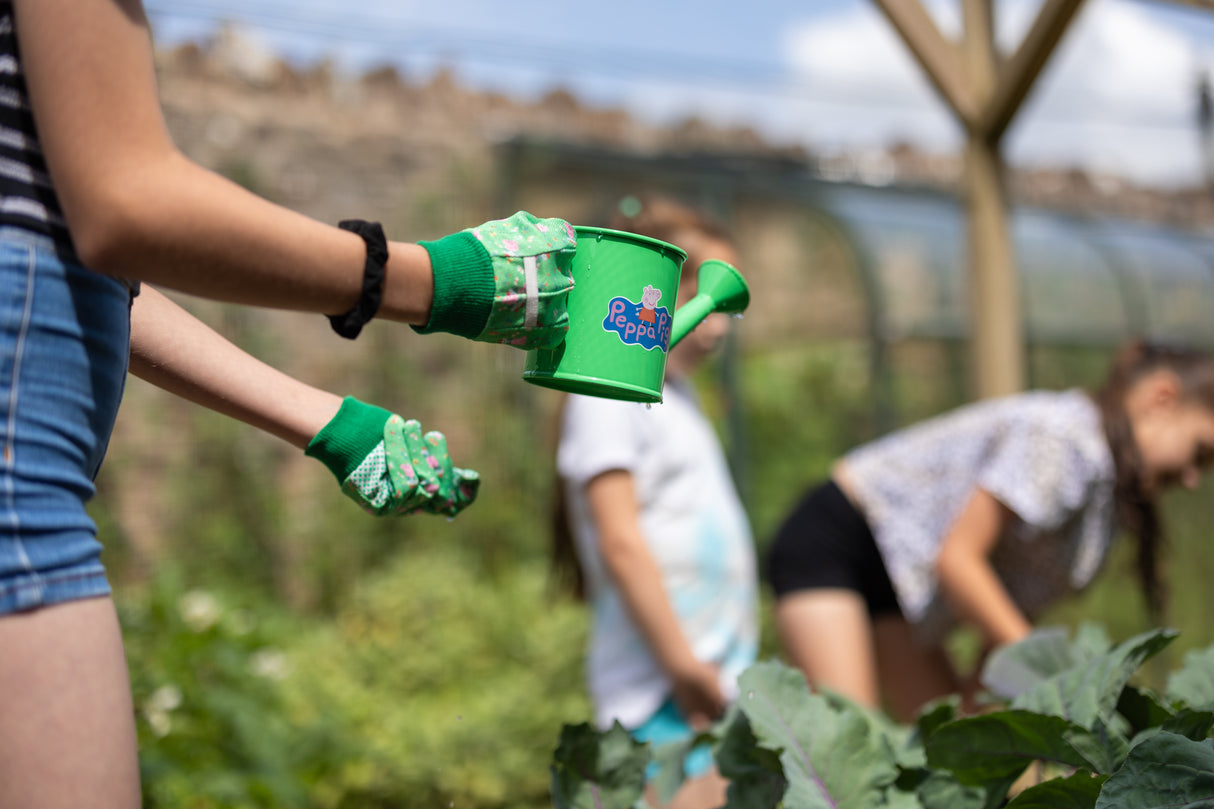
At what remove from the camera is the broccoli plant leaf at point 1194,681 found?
1.10m

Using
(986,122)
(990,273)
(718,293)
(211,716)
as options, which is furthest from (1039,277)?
(718,293)

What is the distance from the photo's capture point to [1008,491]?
2.10 m

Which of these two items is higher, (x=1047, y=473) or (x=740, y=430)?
(x=1047, y=473)

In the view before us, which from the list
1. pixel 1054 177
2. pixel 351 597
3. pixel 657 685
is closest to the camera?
pixel 657 685

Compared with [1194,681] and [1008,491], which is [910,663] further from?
[1194,681]

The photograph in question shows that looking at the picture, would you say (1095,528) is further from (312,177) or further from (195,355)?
(312,177)

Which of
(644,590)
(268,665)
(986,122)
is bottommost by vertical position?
(268,665)

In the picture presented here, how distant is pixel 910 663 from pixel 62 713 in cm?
221

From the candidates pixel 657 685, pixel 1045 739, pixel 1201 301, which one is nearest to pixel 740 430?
pixel 1201 301

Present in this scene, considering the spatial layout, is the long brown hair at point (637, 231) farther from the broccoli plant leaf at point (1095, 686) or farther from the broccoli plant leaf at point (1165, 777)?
the broccoli plant leaf at point (1165, 777)

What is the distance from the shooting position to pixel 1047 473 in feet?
6.88

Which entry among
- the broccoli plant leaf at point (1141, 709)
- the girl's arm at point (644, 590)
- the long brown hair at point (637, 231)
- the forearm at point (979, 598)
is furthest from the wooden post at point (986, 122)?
the broccoli plant leaf at point (1141, 709)

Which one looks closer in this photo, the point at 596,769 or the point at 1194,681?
the point at 596,769

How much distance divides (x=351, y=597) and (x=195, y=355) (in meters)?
3.89
